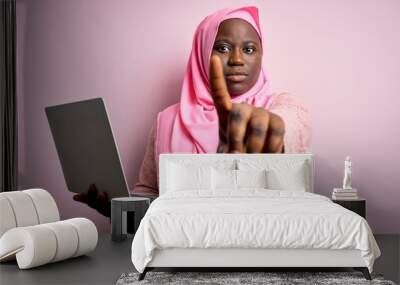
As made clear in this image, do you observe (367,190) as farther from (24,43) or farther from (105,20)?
(24,43)

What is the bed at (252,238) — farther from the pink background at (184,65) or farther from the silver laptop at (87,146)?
the pink background at (184,65)

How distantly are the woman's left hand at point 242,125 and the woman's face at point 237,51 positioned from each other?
82 millimetres

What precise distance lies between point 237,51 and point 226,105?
0.55 metres

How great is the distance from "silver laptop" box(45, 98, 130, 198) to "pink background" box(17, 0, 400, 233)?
11.4 inches

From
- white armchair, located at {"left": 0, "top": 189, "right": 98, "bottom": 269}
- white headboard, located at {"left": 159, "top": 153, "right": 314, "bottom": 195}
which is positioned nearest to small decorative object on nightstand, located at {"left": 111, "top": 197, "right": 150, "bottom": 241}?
white headboard, located at {"left": 159, "top": 153, "right": 314, "bottom": 195}

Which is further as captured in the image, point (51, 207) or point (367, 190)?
point (367, 190)

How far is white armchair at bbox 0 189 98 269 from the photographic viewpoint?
4.62 m

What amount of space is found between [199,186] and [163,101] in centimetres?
120

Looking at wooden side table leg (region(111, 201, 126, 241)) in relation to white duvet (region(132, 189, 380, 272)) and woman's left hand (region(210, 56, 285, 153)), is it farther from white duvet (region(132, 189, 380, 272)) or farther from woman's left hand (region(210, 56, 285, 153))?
white duvet (region(132, 189, 380, 272))

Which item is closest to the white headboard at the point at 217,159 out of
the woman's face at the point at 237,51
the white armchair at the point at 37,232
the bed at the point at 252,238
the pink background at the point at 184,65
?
the pink background at the point at 184,65

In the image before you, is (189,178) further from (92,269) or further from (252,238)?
(252,238)

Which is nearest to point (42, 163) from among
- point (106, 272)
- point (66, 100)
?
point (66, 100)

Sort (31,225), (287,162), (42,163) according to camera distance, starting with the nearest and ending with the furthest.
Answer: (31,225) < (287,162) < (42,163)

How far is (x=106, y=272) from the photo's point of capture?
184 inches
